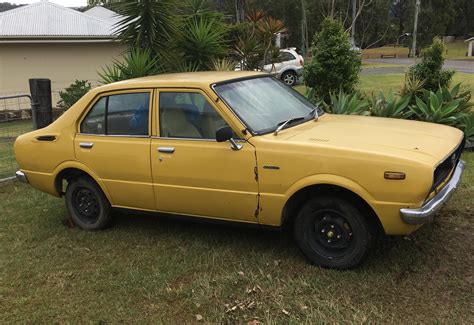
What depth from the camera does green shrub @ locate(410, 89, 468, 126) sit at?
786cm

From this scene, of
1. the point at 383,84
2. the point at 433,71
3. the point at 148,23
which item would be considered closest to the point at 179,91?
the point at 148,23

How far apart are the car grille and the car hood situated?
7 cm

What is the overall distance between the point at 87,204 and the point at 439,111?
17.3 ft

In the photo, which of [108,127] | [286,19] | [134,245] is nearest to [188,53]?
[108,127]

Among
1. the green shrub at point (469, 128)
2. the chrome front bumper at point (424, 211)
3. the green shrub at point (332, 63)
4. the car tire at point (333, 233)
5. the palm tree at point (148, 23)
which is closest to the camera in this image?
the chrome front bumper at point (424, 211)

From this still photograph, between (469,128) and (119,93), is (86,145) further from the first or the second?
(469,128)

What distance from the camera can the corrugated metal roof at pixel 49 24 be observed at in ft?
65.6

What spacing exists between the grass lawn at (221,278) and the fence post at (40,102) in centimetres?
292

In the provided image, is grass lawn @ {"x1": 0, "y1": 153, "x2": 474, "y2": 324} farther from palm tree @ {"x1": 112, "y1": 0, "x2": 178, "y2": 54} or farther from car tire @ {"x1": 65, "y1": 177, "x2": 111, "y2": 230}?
palm tree @ {"x1": 112, "y1": 0, "x2": 178, "y2": 54}

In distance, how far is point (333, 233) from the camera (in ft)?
14.0

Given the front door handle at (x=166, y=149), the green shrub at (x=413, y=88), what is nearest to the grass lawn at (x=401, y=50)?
the green shrub at (x=413, y=88)

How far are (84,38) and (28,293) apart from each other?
58.2ft

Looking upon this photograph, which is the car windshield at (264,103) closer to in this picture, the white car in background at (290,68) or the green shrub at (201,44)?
the green shrub at (201,44)

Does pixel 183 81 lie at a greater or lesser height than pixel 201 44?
lesser
